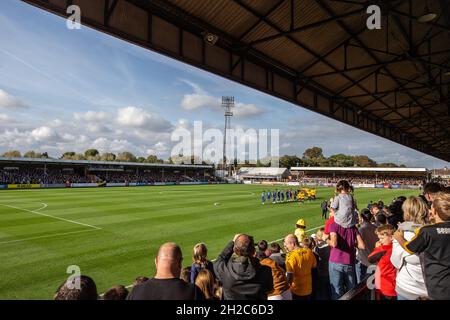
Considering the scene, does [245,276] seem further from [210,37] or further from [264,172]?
[264,172]

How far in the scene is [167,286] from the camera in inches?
99.7

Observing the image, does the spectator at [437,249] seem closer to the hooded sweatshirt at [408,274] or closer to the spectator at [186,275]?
the hooded sweatshirt at [408,274]

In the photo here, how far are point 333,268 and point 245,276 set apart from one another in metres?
2.50

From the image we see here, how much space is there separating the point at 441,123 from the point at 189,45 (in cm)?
1861

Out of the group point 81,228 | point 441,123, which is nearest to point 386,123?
point 441,123

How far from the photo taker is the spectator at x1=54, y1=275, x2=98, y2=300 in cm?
237

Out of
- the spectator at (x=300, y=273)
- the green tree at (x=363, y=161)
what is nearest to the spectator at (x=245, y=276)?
the spectator at (x=300, y=273)

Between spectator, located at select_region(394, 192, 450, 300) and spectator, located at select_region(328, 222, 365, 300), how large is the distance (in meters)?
1.80

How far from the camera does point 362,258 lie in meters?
5.60

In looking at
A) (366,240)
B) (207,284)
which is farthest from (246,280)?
(366,240)

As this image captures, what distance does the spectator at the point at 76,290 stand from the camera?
7.79 feet
